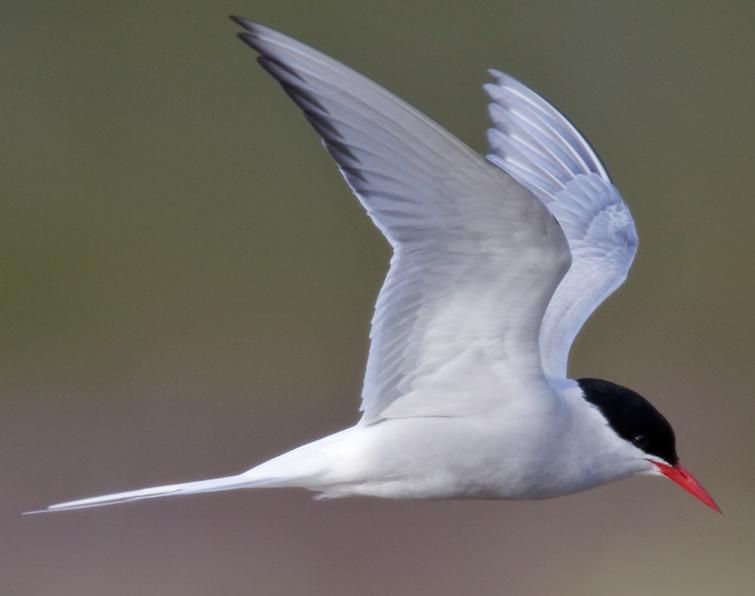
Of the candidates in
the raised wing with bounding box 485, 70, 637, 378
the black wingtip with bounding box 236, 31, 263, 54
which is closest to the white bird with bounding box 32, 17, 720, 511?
the black wingtip with bounding box 236, 31, 263, 54

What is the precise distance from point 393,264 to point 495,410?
1.36 feet

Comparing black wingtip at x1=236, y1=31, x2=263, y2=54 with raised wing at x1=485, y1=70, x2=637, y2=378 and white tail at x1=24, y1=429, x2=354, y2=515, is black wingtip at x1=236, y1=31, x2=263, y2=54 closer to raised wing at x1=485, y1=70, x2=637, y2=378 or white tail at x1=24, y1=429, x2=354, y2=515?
white tail at x1=24, y1=429, x2=354, y2=515

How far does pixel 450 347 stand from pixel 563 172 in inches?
40.1

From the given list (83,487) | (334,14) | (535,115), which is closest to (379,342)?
(535,115)

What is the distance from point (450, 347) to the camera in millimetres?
3396

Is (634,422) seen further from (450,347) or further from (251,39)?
(251,39)

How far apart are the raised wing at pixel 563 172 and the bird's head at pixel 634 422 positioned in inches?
22.4

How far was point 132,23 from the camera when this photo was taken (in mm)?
10281

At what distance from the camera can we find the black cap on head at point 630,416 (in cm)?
352

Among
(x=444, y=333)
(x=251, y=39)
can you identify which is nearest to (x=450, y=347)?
(x=444, y=333)

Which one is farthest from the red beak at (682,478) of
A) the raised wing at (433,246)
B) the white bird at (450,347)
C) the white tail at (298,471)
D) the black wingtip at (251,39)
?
the black wingtip at (251,39)

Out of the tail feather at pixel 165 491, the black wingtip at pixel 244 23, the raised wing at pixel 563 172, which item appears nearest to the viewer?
the black wingtip at pixel 244 23

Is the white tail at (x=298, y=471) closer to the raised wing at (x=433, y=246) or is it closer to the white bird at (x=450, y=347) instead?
the white bird at (x=450, y=347)

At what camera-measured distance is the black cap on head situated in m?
3.52
